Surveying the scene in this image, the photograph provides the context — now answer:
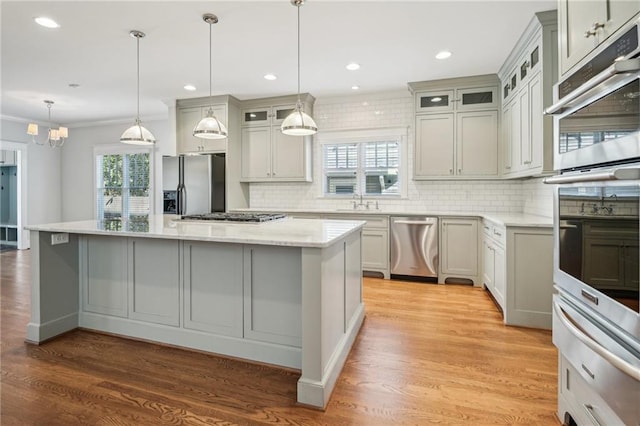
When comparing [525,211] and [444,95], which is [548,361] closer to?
[525,211]

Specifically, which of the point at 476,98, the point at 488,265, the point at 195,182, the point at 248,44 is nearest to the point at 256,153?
the point at 195,182

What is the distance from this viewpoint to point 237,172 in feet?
18.2

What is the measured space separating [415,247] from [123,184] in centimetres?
596

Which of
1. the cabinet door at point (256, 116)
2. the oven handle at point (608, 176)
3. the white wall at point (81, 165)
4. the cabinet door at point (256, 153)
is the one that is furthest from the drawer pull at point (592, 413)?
the white wall at point (81, 165)

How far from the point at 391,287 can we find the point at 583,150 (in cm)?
306

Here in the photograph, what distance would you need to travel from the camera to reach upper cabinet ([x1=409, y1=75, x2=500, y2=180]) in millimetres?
4438

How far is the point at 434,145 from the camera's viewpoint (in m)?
4.68

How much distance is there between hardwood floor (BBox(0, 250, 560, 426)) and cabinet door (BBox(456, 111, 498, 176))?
88.0 inches

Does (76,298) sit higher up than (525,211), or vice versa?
(525,211)

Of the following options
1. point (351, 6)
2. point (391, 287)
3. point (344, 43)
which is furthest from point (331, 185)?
point (351, 6)

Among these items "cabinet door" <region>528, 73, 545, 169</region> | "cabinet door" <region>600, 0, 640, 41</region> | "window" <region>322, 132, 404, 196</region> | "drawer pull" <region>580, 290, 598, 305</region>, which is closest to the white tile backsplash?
"window" <region>322, 132, 404, 196</region>

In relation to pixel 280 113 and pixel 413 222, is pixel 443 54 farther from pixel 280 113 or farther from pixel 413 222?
pixel 280 113

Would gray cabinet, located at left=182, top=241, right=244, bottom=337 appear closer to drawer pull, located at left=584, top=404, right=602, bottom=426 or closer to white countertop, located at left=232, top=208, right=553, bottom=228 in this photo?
drawer pull, located at left=584, top=404, right=602, bottom=426

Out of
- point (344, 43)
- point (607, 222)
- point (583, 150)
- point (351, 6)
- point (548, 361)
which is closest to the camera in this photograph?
point (607, 222)
